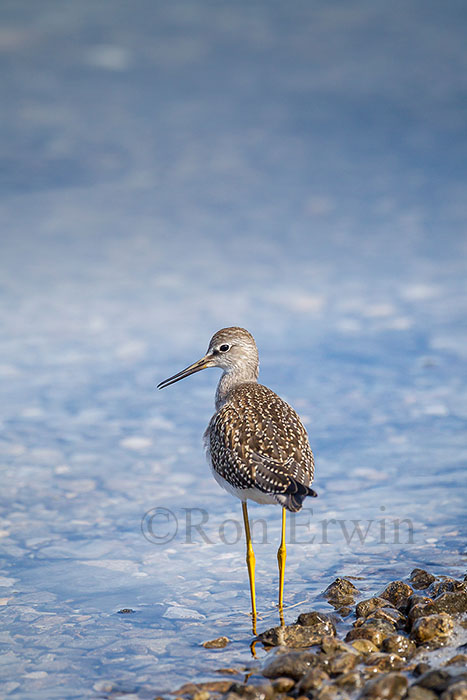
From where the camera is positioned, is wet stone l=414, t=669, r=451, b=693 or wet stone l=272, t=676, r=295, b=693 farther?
Answer: wet stone l=272, t=676, r=295, b=693

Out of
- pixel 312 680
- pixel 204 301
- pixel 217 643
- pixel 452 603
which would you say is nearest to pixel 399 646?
pixel 452 603

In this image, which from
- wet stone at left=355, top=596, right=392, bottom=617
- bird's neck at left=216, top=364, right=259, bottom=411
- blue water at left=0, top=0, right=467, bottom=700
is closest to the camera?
wet stone at left=355, top=596, right=392, bottom=617

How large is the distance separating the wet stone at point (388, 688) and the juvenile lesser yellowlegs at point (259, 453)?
1.17 m

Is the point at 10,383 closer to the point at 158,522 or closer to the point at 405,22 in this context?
the point at 158,522

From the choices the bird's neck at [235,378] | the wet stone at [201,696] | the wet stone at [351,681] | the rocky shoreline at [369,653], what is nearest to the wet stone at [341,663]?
the rocky shoreline at [369,653]

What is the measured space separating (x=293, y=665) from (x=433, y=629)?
882 mm

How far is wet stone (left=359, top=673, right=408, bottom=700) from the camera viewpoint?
416 cm

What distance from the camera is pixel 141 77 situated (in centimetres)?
1805

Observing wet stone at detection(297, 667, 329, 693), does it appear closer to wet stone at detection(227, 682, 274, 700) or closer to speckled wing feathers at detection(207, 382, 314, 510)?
wet stone at detection(227, 682, 274, 700)

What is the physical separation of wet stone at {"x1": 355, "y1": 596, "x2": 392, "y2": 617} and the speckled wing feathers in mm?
840

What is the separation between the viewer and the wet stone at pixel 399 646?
4789 mm

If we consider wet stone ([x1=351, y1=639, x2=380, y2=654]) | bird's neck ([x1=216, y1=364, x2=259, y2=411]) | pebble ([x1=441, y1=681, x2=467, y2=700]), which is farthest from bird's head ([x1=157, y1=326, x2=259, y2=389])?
pebble ([x1=441, y1=681, x2=467, y2=700])

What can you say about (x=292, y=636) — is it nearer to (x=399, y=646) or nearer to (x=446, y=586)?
(x=399, y=646)

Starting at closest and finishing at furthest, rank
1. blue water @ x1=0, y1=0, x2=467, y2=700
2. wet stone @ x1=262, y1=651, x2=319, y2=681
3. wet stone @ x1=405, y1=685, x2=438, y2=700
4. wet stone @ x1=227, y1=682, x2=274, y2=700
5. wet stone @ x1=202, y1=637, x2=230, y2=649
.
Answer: wet stone @ x1=405, y1=685, x2=438, y2=700
wet stone @ x1=227, y1=682, x2=274, y2=700
wet stone @ x1=262, y1=651, x2=319, y2=681
wet stone @ x1=202, y1=637, x2=230, y2=649
blue water @ x1=0, y1=0, x2=467, y2=700
